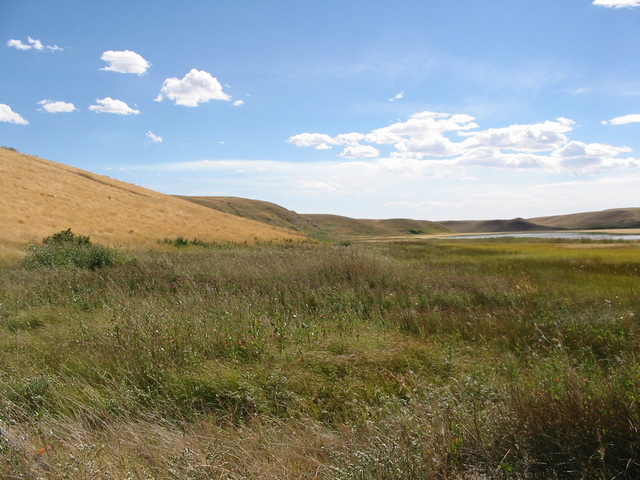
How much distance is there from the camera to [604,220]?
12769 centimetres

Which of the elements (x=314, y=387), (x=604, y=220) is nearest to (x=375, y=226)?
(x=604, y=220)

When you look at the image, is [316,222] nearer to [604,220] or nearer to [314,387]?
[604,220]

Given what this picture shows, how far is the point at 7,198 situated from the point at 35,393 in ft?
98.9

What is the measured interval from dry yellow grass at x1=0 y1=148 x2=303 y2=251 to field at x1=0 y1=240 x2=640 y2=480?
1347 centimetres

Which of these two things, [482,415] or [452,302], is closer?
[482,415]

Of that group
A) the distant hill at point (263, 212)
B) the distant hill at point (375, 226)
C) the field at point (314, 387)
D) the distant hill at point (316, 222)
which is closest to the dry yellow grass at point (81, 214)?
the field at point (314, 387)

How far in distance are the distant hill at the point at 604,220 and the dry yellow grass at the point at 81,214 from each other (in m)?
122

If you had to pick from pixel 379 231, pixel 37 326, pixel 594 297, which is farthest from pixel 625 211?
pixel 37 326

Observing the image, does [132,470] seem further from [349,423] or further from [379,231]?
[379,231]

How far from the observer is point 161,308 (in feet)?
21.6

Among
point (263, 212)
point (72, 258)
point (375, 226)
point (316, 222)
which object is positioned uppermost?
point (263, 212)

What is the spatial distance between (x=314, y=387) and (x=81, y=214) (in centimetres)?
3117

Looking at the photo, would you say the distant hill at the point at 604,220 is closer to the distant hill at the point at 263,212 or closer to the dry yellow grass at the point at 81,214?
the distant hill at the point at 263,212

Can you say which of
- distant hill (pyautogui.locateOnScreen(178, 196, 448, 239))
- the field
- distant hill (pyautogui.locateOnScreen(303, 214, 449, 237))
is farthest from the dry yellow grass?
distant hill (pyautogui.locateOnScreen(303, 214, 449, 237))
